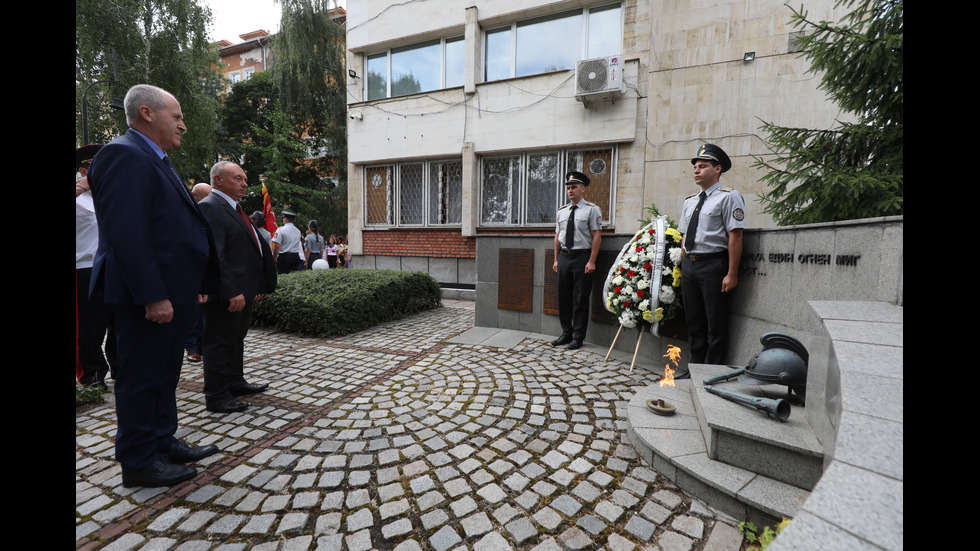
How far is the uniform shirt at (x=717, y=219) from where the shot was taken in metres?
3.66

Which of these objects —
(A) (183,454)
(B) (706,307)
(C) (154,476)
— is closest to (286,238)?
(A) (183,454)

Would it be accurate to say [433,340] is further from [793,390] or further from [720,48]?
[720,48]

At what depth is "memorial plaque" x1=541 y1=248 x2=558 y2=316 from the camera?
241 inches

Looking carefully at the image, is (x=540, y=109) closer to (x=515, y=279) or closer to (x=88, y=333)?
(x=515, y=279)

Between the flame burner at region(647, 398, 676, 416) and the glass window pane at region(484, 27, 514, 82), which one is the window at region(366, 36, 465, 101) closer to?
the glass window pane at region(484, 27, 514, 82)

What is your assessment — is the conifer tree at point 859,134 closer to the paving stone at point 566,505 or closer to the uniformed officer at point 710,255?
the uniformed officer at point 710,255

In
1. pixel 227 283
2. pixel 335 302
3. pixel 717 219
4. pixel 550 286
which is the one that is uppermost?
pixel 717 219

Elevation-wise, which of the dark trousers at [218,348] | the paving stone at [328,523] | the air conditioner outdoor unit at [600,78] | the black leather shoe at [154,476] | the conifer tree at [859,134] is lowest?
the paving stone at [328,523]

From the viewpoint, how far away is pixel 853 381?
1.52 meters

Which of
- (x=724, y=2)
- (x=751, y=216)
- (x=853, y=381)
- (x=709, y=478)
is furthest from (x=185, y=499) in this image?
(x=724, y=2)

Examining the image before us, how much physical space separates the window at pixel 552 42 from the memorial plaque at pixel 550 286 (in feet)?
21.0

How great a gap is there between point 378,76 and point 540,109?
5627mm

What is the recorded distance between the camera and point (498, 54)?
430 inches

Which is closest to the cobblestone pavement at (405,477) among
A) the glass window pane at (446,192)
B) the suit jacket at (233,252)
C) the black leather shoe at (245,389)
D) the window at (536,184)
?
the black leather shoe at (245,389)
